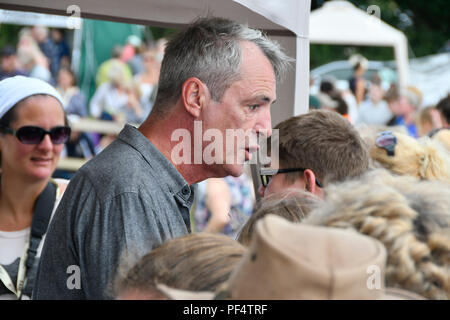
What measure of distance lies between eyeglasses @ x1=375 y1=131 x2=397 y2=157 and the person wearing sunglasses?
0.33 m

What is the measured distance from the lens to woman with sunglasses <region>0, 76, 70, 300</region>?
291 centimetres

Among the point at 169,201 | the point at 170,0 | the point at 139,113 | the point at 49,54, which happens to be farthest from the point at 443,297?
the point at 49,54

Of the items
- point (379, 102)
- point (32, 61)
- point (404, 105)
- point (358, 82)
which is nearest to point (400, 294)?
point (32, 61)

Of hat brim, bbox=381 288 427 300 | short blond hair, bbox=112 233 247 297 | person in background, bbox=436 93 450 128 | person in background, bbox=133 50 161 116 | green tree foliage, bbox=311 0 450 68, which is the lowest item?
hat brim, bbox=381 288 427 300

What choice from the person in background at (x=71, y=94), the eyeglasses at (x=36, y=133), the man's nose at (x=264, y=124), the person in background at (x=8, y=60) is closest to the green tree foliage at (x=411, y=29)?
the person in background at (x=71, y=94)

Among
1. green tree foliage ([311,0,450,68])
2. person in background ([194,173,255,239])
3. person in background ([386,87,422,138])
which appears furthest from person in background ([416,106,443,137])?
green tree foliage ([311,0,450,68])

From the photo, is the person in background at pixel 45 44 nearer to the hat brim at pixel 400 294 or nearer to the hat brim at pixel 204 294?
the hat brim at pixel 204 294

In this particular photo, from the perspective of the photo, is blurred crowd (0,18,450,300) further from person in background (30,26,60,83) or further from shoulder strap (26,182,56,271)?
person in background (30,26,60,83)

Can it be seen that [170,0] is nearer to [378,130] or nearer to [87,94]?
[378,130]

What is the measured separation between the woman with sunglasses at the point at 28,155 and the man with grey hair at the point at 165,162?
861 millimetres

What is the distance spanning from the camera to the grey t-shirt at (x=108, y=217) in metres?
1.91

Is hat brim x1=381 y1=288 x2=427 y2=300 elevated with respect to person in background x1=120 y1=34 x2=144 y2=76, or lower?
lower

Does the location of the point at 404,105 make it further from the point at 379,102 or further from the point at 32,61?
the point at 32,61

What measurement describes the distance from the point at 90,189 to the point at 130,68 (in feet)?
29.3
